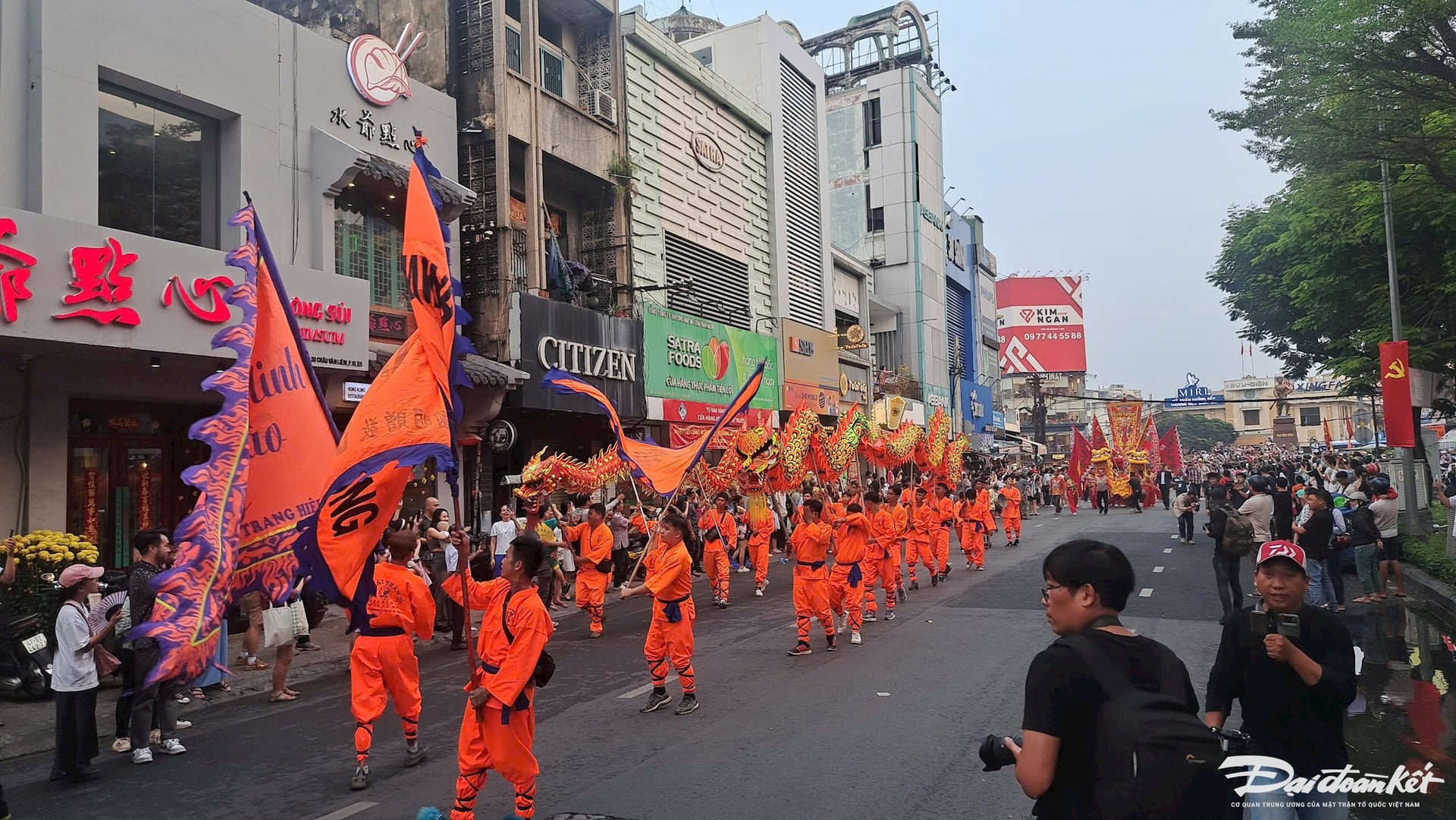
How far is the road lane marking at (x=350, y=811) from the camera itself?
5.43 meters

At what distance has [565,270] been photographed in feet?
65.2

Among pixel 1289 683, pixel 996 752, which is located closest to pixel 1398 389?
pixel 1289 683

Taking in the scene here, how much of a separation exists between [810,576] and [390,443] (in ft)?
17.6

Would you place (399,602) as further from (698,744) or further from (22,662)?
(22,662)

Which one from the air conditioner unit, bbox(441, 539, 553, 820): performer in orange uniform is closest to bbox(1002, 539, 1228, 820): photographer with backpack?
bbox(441, 539, 553, 820): performer in orange uniform

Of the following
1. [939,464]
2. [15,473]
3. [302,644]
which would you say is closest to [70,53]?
[15,473]

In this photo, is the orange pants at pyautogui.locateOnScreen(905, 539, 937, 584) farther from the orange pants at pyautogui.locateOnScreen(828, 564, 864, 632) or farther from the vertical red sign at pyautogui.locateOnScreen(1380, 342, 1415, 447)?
the vertical red sign at pyautogui.locateOnScreen(1380, 342, 1415, 447)

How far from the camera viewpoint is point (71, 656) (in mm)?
6441

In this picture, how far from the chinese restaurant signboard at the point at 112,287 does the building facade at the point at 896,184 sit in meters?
31.7

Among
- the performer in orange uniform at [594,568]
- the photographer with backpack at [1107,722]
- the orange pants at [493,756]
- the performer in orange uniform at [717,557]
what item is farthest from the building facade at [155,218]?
the photographer with backpack at [1107,722]

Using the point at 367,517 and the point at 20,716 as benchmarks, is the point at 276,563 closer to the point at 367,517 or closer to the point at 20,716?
the point at 367,517

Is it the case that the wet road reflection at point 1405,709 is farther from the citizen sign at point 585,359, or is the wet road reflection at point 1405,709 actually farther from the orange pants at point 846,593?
the citizen sign at point 585,359

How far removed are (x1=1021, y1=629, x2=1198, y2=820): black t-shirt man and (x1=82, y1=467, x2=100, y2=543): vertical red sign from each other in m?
12.9

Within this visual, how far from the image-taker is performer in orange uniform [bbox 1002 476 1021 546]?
23.2 m
